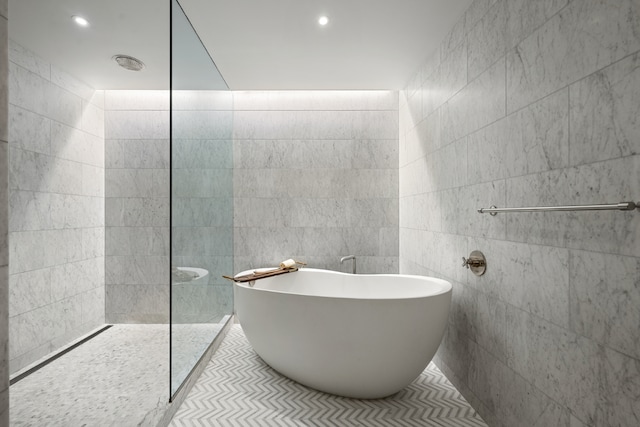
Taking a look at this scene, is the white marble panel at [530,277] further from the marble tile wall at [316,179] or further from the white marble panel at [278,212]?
the white marble panel at [278,212]

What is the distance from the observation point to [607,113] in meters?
1.13

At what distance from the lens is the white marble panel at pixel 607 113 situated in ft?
3.41

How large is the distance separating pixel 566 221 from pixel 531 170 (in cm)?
30

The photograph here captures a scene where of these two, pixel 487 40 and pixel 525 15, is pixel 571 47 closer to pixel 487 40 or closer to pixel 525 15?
pixel 525 15

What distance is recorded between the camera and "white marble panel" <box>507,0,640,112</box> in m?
1.06

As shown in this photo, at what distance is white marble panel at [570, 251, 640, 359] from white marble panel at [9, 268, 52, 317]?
3.44 metres

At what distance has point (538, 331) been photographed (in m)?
1.47

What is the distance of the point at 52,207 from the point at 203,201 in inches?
55.9

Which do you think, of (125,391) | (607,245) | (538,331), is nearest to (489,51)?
(607,245)

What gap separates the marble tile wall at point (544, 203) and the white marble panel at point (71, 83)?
10.6 ft

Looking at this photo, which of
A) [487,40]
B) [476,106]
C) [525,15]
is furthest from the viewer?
→ [476,106]

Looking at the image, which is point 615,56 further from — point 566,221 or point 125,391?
point 125,391

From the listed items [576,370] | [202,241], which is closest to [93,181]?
[202,241]

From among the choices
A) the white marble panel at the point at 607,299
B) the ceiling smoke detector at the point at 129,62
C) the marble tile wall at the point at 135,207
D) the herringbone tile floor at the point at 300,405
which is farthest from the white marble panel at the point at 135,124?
the white marble panel at the point at 607,299
